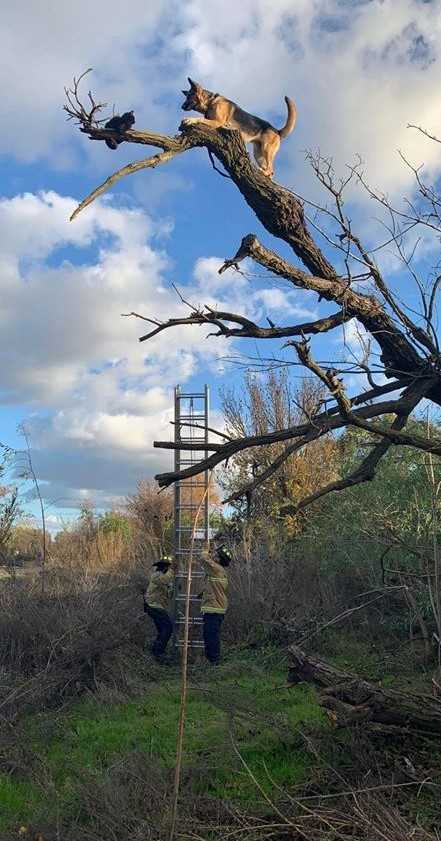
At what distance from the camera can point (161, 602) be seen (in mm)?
10125

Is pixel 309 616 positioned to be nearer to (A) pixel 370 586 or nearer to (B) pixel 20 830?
(A) pixel 370 586

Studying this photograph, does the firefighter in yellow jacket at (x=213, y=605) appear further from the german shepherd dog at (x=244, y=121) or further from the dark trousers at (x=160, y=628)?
the german shepherd dog at (x=244, y=121)

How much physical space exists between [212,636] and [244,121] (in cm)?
659

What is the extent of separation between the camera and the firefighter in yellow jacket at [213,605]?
976 cm

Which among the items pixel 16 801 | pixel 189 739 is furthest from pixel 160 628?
pixel 16 801

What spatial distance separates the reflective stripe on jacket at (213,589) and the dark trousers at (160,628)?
584 millimetres

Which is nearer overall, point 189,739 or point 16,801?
point 16,801

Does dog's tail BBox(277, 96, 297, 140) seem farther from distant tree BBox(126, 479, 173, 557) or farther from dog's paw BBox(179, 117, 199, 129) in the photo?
distant tree BBox(126, 479, 173, 557)

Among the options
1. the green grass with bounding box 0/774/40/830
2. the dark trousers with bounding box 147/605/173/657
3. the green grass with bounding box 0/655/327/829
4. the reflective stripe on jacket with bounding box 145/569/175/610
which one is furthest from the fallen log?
the reflective stripe on jacket with bounding box 145/569/175/610

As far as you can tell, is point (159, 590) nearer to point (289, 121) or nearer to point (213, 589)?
point (213, 589)

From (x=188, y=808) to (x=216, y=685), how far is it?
3.87 metres

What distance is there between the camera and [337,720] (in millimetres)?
4973

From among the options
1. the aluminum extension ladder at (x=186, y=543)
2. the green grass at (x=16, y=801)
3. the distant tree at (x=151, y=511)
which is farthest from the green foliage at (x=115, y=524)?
the green grass at (x=16, y=801)

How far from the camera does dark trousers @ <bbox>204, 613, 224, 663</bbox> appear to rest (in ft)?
32.0
